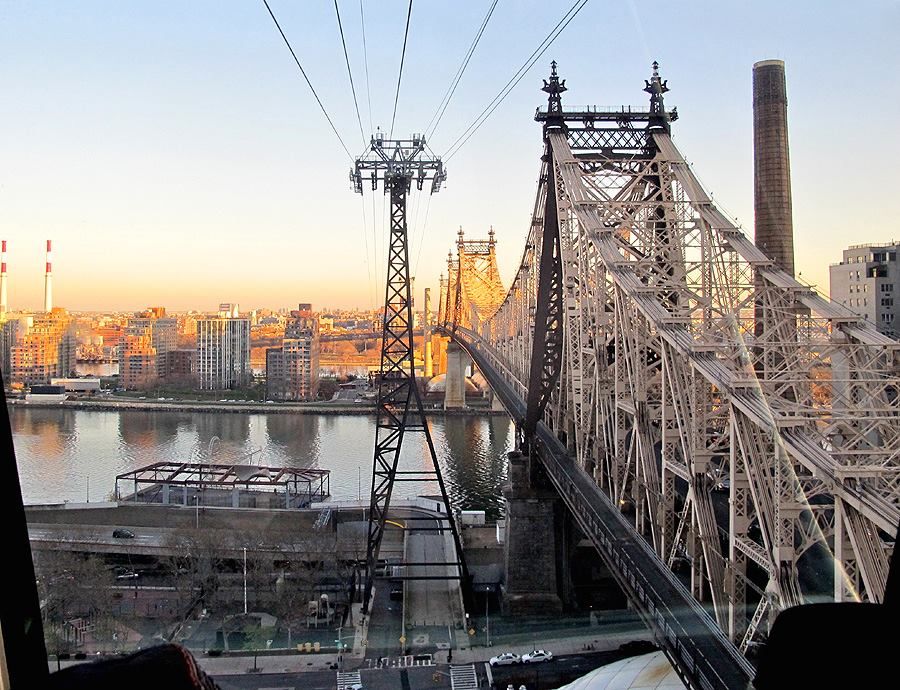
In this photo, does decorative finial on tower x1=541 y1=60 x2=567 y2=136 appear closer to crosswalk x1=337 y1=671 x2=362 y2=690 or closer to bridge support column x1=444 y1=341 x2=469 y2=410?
crosswalk x1=337 y1=671 x2=362 y2=690

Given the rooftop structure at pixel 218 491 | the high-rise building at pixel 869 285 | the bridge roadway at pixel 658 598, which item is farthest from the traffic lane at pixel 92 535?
the high-rise building at pixel 869 285

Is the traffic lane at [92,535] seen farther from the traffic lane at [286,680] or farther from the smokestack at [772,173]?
the smokestack at [772,173]

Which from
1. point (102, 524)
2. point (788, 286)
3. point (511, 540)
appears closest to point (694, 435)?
point (788, 286)

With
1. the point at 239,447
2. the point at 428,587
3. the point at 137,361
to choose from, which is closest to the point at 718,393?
the point at 428,587

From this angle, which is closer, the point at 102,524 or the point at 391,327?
the point at 391,327

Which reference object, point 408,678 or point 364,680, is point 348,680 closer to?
point 364,680

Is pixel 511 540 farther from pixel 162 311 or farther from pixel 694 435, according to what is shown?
pixel 162 311

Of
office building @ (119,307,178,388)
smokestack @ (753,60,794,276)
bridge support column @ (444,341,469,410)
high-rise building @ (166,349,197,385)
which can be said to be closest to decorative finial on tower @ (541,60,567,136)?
smokestack @ (753,60,794,276)
